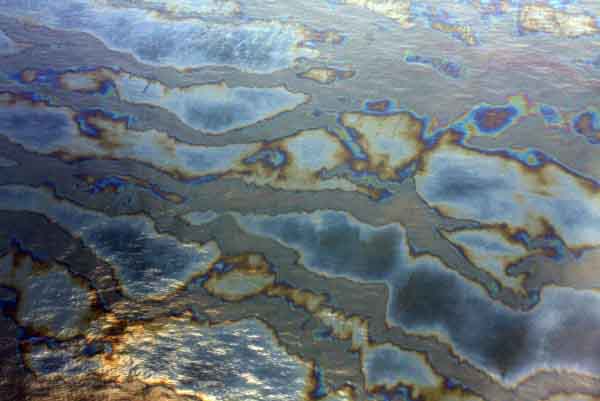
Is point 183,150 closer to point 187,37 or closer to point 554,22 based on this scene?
point 187,37

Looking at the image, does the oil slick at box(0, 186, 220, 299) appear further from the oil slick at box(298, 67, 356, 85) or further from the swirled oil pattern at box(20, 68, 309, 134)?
the oil slick at box(298, 67, 356, 85)

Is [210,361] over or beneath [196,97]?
beneath

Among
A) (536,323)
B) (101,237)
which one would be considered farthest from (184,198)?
(536,323)

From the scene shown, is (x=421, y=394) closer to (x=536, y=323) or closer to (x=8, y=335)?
(x=536, y=323)

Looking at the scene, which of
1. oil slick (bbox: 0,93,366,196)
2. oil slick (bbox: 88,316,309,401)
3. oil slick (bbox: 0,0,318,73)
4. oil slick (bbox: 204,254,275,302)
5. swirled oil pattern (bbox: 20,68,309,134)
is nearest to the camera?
oil slick (bbox: 88,316,309,401)

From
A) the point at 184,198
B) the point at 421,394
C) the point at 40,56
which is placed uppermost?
the point at 40,56

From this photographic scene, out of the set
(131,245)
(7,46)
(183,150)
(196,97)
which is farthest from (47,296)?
(7,46)

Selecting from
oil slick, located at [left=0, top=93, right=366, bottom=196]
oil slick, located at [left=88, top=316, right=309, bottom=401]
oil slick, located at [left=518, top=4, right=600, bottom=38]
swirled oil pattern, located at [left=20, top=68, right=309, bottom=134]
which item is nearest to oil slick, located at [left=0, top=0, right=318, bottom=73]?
swirled oil pattern, located at [left=20, top=68, right=309, bottom=134]

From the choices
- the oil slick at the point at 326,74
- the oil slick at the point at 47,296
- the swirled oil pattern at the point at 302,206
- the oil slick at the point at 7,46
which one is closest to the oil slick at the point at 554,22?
the swirled oil pattern at the point at 302,206
